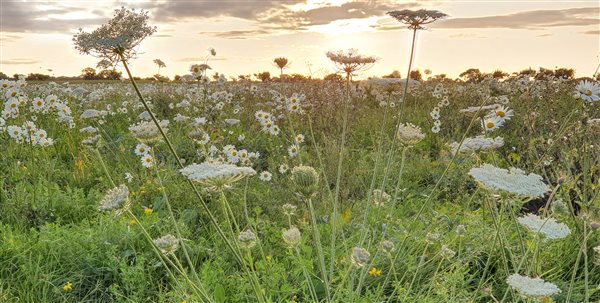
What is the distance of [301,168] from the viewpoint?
1765 millimetres

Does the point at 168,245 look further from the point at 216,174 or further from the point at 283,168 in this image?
the point at 283,168

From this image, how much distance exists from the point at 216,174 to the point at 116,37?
52 cm

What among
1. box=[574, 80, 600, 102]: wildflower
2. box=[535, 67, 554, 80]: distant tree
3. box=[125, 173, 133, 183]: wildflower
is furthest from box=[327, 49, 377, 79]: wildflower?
box=[535, 67, 554, 80]: distant tree

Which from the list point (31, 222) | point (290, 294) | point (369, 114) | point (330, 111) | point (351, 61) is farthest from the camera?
point (369, 114)

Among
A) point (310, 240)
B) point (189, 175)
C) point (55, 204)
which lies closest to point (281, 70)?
point (310, 240)

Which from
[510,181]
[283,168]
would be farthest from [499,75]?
[510,181]

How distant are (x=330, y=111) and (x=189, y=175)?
546cm

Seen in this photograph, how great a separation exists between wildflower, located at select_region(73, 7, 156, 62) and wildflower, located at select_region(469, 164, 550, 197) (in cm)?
113

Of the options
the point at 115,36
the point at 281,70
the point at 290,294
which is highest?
the point at 115,36

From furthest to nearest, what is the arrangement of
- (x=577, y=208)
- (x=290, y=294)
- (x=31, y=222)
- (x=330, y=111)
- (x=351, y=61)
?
(x=330, y=111), (x=577, y=208), (x=31, y=222), (x=290, y=294), (x=351, y=61)

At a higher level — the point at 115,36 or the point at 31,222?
the point at 115,36

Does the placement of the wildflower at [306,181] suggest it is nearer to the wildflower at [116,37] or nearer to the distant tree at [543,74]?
the wildflower at [116,37]

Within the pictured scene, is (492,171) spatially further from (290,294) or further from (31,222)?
(31,222)

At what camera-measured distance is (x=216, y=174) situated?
4.97 ft
